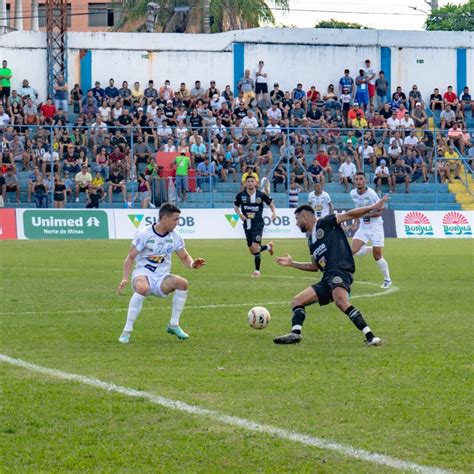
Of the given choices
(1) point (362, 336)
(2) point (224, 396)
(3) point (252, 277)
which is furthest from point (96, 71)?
(2) point (224, 396)

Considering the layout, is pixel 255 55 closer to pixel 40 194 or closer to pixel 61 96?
pixel 61 96

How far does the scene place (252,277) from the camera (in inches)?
859

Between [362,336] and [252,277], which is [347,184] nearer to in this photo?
[252,277]

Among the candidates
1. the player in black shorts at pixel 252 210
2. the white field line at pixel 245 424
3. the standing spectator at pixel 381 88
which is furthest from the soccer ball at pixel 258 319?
the standing spectator at pixel 381 88

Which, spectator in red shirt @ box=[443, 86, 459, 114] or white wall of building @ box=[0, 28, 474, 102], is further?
white wall of building @ box=[0, 28, 474, 102]

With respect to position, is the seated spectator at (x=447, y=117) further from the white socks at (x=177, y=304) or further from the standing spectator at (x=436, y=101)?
the white socks at (x=177, y=304)

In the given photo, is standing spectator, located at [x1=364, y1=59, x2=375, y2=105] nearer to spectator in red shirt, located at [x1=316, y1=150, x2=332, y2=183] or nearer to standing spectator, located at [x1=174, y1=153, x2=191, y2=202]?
spectator in red shirt, located at [x1=316, y1=150, x2=332, y2=183]

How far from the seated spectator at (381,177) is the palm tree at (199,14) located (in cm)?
2189

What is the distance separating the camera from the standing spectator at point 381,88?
48.5 meters

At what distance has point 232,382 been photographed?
9.59 metres

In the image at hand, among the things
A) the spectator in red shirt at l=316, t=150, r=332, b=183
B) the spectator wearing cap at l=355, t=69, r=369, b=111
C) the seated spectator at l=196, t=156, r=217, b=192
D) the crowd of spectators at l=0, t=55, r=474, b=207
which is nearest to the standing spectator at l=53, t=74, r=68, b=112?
the crowd of spectators at l=0, t=55, r=474, b=207

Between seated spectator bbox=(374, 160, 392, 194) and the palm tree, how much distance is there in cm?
2189

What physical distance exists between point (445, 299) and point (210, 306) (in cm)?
376

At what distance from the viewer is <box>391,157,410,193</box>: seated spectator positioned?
42.5 metres
